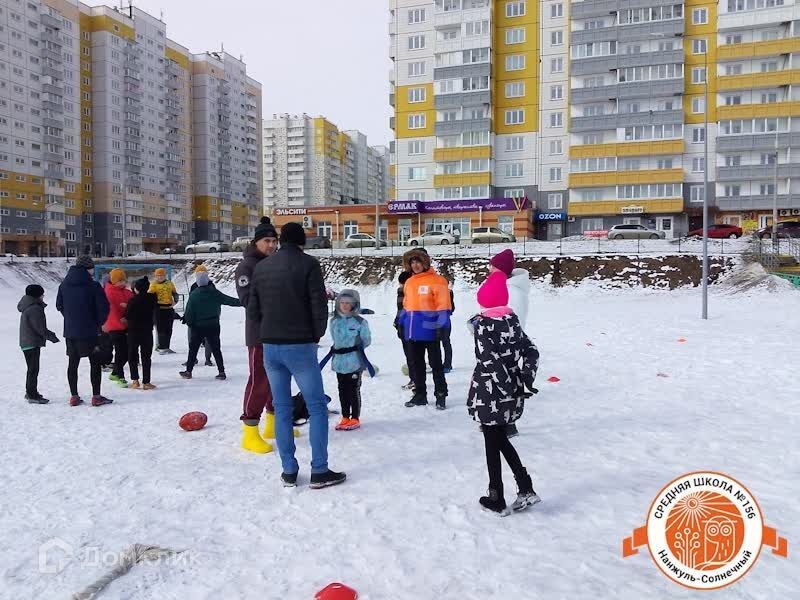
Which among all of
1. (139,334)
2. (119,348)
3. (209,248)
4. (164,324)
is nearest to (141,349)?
(139,334)

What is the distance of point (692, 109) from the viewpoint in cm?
4694

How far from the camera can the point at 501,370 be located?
151 inches

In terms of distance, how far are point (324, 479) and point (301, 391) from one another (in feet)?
2.34

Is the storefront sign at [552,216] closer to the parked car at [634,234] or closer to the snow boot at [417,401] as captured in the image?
the parked car at [634,234]

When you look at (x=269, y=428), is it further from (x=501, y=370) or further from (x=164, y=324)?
(x=164, y=324)

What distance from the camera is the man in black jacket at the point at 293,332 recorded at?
13.6 ft

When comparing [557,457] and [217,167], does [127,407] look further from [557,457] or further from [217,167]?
[217,167]

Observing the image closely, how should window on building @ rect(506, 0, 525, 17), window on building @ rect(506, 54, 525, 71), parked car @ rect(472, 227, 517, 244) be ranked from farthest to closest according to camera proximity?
window on building @ rect(506, 54, 525, 71) → window on building @ rect(506, 0, 525, 17) → parked car @ rect(472, 227, 517, 244)

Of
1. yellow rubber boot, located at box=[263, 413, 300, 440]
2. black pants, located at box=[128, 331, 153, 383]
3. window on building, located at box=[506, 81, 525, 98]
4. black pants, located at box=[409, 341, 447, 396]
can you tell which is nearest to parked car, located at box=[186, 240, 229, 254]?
window on building, located at box=[506, 81, 525, 98]

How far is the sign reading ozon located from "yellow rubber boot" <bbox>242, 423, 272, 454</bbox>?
10.7 feet

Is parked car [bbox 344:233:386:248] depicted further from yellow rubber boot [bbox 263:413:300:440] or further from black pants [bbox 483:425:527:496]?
black pants [bbox 483:425:527:496]

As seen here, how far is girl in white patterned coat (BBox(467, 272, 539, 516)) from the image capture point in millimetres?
3809

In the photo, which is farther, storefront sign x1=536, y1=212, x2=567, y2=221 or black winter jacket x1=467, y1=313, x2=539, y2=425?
storefront sign x1=536, y1=212, x2=567, y2=221

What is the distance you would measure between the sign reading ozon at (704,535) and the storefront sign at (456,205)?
4651 centimetres
